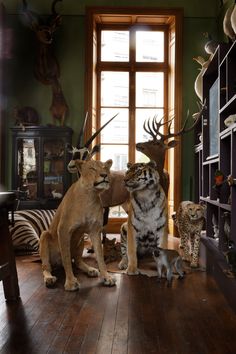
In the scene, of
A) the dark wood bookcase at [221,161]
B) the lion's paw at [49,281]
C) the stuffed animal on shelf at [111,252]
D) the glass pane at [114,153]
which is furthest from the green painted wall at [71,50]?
the lion's paw at [49,281]

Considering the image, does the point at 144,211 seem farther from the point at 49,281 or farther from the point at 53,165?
the point at 53,165

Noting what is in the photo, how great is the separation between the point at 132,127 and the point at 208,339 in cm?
488

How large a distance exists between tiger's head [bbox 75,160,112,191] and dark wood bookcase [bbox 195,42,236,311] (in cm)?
94

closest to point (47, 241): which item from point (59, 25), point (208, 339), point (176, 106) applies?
point (208, 339)

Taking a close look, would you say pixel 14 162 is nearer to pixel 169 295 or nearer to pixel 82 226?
pixel 82 226

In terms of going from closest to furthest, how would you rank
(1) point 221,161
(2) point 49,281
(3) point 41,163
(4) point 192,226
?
(2) point 49,281, (1) point 221,161, (4) point 192,226, (3) point 41,163

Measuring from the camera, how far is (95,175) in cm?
289

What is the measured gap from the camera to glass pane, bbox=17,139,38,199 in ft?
19.6

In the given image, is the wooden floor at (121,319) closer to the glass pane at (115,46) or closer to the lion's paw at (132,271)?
the lion's paw at (132,271)

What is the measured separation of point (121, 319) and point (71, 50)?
5.02 meters

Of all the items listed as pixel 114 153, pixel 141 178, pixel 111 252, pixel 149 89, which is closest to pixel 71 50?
pixel 149 89

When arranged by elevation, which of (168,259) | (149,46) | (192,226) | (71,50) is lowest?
(168,259)

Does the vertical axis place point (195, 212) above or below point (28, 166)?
below

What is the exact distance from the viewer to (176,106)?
6160 millimetres
